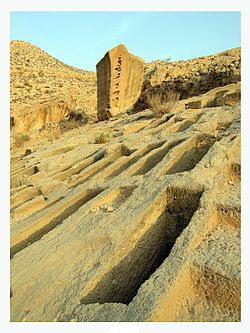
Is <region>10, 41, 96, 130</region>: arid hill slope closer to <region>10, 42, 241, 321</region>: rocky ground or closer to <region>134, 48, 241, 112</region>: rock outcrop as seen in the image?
<region>134, 48, 241, 112</region>: rock outcrop

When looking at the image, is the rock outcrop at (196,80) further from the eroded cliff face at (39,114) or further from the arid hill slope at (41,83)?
the eroded cliff face at (39,114)

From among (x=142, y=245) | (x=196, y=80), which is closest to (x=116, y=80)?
(x=196, y=80)

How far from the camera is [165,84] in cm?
775

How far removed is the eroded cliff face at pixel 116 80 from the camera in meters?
8.04

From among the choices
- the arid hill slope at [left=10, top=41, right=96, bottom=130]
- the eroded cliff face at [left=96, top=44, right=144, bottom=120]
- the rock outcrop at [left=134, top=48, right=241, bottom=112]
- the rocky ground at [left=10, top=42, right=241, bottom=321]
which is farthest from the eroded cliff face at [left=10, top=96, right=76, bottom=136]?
the rocky ground at [left=10, top=42, right=241, bottom=321]

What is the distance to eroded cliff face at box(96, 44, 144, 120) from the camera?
8.04 metres

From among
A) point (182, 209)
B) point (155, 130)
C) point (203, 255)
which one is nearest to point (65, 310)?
point (203, 255)

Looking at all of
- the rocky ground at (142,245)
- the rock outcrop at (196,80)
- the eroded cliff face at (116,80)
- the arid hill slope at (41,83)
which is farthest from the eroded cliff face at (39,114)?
the rocky ground at (142,245)

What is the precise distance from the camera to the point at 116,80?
26.9 ft

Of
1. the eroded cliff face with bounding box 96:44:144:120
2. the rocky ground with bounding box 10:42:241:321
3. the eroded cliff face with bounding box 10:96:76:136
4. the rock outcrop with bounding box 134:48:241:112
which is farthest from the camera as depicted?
the eroded cliff face with bounding box 10:96:76:136

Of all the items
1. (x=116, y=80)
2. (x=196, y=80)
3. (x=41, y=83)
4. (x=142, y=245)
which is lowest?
(x=142, y=245)

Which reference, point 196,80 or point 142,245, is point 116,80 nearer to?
point 196,80

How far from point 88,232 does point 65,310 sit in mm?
582

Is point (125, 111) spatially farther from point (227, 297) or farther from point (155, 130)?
point (227, 297)
